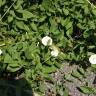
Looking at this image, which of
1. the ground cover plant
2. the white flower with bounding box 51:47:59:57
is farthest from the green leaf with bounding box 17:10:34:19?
the white flower with bounding box 51:47:59:57

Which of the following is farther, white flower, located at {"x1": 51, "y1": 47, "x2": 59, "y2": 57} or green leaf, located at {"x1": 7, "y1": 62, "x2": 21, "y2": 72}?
white flower, located at {"x1": 51, "y1": 47, "x2": 59, "y2": 57}

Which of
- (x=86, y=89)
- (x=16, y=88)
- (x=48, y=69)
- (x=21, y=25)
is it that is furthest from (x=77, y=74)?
(x=21, y=25)

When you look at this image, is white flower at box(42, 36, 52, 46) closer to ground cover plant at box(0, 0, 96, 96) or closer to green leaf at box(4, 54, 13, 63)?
ground cover plant at box(0, 0, 96, 96)

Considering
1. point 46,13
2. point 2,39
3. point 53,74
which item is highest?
point 46,13

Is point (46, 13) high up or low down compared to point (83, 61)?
up

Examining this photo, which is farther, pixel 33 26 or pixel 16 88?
pixel 33 26

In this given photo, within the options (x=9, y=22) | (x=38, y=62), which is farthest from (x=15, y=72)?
(x=9, y=22)

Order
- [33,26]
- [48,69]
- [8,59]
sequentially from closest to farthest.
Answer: [8,59]
[48,69]
[33,26]

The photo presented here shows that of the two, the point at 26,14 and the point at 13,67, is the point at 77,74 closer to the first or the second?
the point at 13,67

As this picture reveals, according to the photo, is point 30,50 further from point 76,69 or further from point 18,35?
point 76,69
